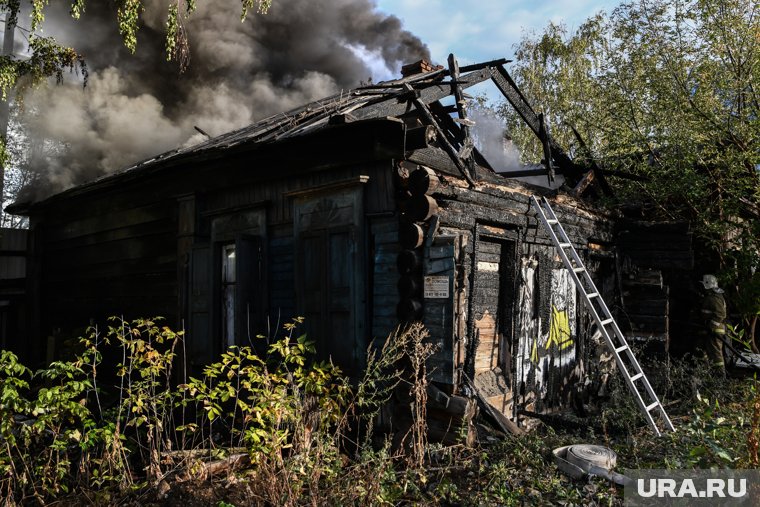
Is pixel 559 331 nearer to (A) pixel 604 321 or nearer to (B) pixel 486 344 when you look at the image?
(A) pixel 604 321

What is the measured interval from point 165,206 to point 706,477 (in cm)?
814

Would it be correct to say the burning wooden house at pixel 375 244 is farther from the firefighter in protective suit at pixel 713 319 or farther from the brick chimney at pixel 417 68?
the firefighter in protective suit at pixel 713 319

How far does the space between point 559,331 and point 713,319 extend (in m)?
2.79

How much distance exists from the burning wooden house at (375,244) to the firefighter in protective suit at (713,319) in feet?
4.90

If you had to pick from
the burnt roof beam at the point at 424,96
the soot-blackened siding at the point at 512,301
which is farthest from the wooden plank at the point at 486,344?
the burnt roof beam at the point at 424,96

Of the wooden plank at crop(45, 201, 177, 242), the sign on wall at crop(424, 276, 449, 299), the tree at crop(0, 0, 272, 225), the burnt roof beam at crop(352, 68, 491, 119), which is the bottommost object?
the sign on wall at crop(424, 276, 449, 299)

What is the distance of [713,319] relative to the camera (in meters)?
8.86

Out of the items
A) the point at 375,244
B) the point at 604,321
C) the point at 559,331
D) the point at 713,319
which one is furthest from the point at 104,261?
the point at 713,319

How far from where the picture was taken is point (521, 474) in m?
4.90

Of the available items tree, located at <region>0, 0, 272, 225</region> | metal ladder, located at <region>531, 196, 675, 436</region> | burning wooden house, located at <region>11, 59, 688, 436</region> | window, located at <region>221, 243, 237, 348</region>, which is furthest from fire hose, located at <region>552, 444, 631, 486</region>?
tree, located at <region>0, 0, 272, 225</region>

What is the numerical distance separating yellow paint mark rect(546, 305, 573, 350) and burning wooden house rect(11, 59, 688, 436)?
3 cm

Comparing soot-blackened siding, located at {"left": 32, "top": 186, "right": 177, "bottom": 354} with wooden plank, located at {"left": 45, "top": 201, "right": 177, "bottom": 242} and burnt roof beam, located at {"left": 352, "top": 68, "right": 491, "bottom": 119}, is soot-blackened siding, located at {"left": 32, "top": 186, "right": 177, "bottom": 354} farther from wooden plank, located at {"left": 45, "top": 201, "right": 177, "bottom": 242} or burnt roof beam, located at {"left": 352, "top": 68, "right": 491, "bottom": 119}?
burnt roof beam, located at {"left": 352, "top": 68, "right": 491, "bottom": 119}

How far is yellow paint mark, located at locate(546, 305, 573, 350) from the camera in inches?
312

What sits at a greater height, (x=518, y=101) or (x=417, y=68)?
(x=417, y=68)
